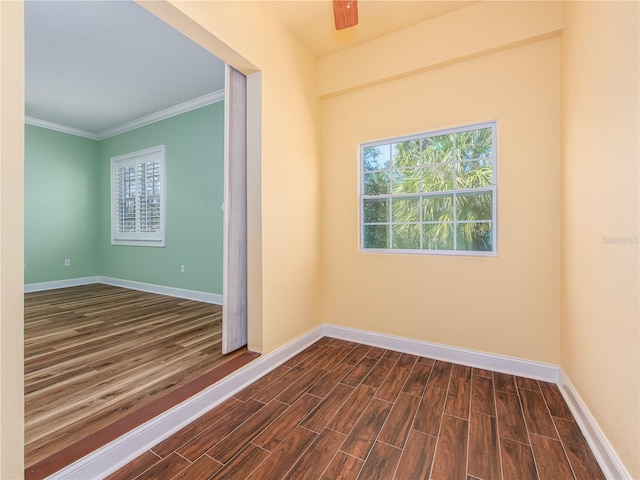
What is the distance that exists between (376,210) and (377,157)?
21.3 inches

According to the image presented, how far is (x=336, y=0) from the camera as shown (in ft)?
4.49

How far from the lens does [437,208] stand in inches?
102

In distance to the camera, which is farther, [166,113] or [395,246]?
[166,113]

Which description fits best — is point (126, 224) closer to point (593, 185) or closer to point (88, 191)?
point (88, 191)

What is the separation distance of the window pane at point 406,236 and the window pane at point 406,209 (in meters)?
0.06

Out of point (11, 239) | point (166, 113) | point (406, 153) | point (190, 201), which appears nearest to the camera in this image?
point (11, 239)

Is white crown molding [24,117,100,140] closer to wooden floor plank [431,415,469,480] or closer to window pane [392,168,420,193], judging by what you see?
window pane [392,168,420,193]

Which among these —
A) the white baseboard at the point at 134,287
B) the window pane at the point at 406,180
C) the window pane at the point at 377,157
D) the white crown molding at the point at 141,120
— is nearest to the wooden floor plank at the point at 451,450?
the window pane at the point at 406,180

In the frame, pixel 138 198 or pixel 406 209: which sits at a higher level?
pixel 138 198

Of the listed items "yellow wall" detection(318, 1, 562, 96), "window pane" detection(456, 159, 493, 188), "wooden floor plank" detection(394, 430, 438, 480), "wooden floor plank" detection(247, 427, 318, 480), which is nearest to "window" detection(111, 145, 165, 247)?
"yellow wall" detection(318, 1, 562, 96)

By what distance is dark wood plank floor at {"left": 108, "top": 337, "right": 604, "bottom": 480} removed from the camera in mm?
1346

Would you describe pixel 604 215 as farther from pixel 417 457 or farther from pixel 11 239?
pixel 11 239

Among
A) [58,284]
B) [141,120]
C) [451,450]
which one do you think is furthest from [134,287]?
[451,450]

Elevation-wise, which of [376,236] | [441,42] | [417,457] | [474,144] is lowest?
[417,457]
